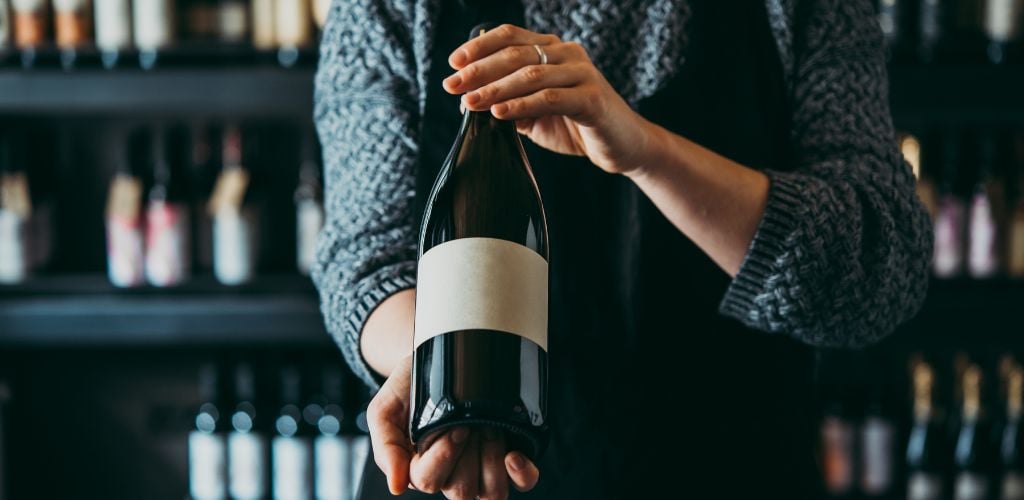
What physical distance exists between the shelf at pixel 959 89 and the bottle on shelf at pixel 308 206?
0.93m

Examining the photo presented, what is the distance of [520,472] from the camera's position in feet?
1.71

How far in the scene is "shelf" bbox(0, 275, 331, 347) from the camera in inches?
60.2

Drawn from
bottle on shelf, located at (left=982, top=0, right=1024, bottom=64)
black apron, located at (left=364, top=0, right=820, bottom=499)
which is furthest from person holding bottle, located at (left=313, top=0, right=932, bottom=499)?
bottle on shelf, located at (left=982, top=0, right=1024, bottom=64)

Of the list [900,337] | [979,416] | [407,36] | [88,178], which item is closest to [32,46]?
[88,178]

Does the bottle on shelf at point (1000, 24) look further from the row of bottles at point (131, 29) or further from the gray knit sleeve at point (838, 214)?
the row of bottles at point (131, 29)

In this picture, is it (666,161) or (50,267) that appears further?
(50,267)

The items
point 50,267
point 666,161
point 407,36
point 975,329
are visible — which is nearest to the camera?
point 666,161

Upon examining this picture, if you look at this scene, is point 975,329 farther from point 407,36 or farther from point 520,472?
point 520,472

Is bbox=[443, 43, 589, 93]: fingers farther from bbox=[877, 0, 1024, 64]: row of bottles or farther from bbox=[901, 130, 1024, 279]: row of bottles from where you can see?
bbox=[901, 130, 1024, 279]: row of bottles

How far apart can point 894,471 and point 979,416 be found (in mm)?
210

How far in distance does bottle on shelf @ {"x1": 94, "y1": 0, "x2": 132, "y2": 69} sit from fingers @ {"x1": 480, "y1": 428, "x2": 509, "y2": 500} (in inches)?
48.7

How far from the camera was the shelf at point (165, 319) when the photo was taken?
5.01ft

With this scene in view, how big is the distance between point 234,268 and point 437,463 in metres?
1.14

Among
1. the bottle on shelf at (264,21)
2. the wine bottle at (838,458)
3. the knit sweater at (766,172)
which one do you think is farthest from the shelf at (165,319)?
the wine bottle at (838,458)
